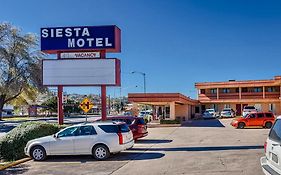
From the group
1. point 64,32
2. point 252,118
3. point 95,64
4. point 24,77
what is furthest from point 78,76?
point 24,77

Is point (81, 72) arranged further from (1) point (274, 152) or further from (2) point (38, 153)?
(1) point (274, 152)

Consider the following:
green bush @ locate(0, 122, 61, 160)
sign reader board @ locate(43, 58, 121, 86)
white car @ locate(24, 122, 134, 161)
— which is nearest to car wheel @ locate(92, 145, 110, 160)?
white car @ locate(24, 122, 134, 161)

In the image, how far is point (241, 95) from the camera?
76438 mm

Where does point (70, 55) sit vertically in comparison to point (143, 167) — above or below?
above

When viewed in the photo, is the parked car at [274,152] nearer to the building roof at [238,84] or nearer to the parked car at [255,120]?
the parked car at [255,120]

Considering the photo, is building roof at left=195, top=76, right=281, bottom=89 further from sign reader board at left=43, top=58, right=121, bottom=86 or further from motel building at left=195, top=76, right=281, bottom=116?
sign reader board at left=43, top=58, right=121, bottom=86

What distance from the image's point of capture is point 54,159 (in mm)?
17484

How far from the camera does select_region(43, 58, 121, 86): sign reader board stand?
25703mm

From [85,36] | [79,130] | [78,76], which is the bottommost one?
[79,130]

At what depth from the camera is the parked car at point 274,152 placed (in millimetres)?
8289

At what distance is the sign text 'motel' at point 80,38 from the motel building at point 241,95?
4949 centimetres

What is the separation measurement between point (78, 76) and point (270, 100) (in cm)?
5314

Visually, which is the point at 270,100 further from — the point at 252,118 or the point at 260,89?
the point at 252,118

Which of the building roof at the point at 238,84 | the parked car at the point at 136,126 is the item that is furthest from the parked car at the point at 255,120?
the building roof at the point at 238,84
